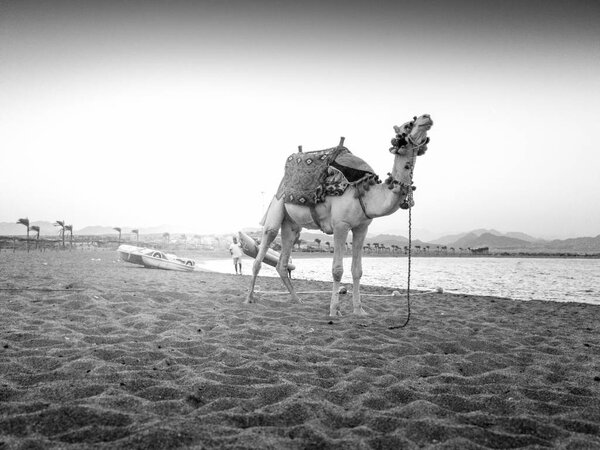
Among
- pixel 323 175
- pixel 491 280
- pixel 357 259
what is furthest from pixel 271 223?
pixel 491 280

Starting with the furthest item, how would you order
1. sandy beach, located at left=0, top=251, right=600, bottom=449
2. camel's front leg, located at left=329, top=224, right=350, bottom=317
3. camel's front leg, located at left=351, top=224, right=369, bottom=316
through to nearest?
camel's front leg, located at left=351, top=224, right=369, bottom=316 → camel's front leg, located at left=329, top=224, right=350, bottom=317 → sandy beach, located at left=0, top=251, right=600, bottom=449

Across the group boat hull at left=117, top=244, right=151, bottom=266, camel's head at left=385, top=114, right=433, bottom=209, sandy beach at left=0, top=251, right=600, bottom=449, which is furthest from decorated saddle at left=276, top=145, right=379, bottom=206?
boat hull at left=117, top=244, right=151, bottom=266

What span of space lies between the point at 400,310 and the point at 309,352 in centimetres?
421

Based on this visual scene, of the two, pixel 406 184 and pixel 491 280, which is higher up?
pixel 406 184

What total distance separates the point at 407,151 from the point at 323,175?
1773mm

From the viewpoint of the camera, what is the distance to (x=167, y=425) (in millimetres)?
2748

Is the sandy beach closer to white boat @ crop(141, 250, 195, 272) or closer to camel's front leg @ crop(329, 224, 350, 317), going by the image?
camel's front leg @ crop(329, 224, 350, 317)

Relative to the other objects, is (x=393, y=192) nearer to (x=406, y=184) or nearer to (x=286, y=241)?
(x=406, y=184)

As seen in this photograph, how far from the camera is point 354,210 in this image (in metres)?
7.12

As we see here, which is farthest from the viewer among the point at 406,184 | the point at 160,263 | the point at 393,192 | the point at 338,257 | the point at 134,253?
the point at 134,253

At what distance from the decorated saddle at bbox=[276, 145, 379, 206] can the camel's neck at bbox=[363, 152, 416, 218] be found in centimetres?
27

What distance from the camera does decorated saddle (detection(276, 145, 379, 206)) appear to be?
23.8 ft

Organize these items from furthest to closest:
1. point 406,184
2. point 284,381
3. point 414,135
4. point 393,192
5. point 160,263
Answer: point 160,263, point 393,192, point 406,184, point 414,135, point 284,381

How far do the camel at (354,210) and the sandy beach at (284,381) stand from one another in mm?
1145
